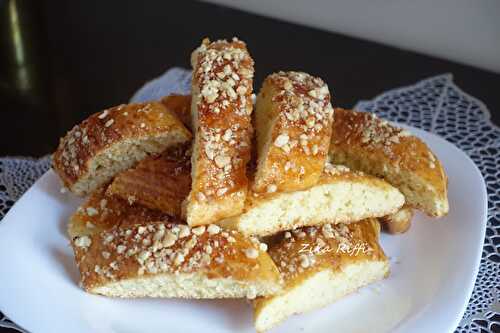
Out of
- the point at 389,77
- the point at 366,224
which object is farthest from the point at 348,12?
the point at 366,224

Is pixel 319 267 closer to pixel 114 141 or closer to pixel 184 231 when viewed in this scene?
pixel 184 231

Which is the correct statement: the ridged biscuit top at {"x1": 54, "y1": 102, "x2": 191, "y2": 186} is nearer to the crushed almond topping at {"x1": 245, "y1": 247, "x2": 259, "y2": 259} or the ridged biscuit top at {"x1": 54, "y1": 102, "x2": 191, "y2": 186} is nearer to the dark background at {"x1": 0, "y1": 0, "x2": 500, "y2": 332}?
the crushed almond topping at {"x1": 245, "y1": 247, "x2": 259, "y2": 259}

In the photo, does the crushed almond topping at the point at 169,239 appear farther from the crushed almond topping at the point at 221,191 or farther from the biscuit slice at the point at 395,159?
the biscuit slice at the point at 395,159

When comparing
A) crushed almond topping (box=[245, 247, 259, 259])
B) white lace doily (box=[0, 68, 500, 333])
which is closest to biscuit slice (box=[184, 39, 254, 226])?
crushed almond topping (box=[245, 247, 259, 259])

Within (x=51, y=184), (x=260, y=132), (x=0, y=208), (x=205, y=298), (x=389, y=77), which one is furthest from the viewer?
(x=389, y=77)

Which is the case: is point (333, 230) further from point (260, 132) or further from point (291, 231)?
point (260, 132)

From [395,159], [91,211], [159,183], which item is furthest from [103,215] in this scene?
[395,159]
